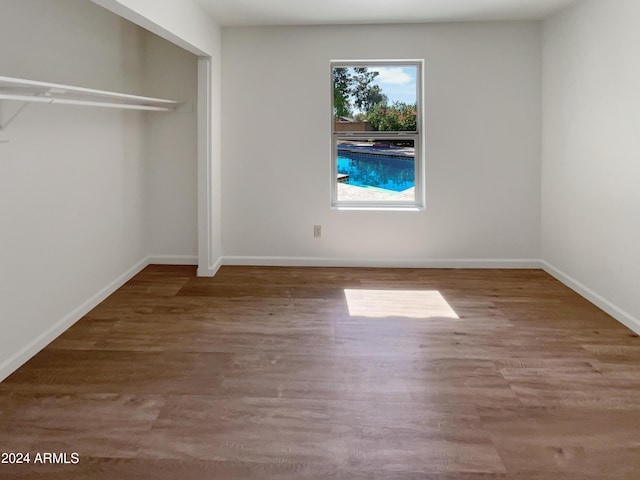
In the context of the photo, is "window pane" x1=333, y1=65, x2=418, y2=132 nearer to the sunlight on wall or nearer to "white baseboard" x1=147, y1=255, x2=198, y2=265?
the sunlight on wall

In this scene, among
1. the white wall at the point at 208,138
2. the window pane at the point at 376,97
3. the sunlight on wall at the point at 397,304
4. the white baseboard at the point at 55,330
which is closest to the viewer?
the white baseboard at the point at 55,330

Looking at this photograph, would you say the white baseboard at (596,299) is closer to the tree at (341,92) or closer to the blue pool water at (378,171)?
the blue pool water at (378,171)

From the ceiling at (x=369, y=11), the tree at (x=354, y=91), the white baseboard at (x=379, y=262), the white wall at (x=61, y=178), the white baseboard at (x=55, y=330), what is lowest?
the white baseboard at (x=55, y=330)

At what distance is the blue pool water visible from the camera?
4906 mm

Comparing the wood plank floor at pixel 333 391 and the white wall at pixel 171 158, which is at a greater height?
the white wall at pixel 171 158

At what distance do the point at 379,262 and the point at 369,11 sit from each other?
2.29 meters

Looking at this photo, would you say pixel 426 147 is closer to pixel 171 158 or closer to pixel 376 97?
pixel 376 97

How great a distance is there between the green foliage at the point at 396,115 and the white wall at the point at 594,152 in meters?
1.22

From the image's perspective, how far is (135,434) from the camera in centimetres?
204

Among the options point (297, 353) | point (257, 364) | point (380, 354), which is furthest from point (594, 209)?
point (257, 364)

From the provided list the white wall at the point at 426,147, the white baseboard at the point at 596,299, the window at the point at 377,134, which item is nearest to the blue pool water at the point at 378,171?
the window at the point at 377,134

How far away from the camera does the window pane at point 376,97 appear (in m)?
4.80

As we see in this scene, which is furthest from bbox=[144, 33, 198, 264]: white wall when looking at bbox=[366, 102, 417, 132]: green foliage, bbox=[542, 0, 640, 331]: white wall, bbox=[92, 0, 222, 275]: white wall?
bbox=[542, 0, 640, 331]: white wall

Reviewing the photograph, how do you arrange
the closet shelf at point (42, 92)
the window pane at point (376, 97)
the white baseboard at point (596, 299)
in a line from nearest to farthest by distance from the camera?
the closet shelf at point (42, 92) < the white baseboard at point (596, 299) < the window pane at point (376, 97)
